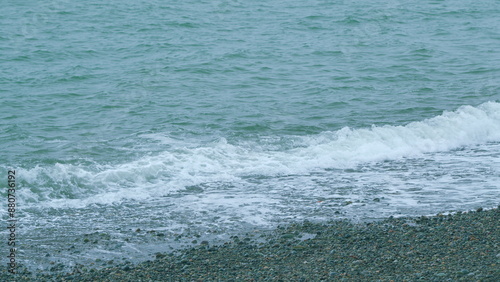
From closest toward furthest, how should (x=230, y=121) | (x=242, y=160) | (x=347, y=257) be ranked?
(x=347, y=257) < (x=242, y=160) < (x=230, y=121)

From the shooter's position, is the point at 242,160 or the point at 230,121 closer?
the point at 242,160

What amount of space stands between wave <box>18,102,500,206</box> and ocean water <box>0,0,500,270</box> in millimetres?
53

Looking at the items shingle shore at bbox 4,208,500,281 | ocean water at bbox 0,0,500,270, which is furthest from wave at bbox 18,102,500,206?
shingle shore at bbox 4,208,500,281

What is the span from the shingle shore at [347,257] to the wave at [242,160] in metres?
3.46

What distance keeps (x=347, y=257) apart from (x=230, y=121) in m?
8.92

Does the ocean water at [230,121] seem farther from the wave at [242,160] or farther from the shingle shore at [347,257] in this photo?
the shingle shore at [347,257]

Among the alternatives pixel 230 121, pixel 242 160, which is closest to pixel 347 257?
pixel 242 160

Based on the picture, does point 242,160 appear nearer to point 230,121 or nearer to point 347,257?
point 230,121

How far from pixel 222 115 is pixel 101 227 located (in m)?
7.38

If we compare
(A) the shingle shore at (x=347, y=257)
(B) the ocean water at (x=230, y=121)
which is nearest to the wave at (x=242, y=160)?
(B) the ocean water at (x=230, y=121)

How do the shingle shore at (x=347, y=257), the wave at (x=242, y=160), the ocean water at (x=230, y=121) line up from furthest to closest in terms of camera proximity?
the wave at (x=242, y=160)
the ocean water at (x=230, y=121)
the shingle shore at (x=347, y=257)

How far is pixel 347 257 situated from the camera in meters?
8.60

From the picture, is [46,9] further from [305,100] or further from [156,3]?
[305,100]

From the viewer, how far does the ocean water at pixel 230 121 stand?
36.8ft
